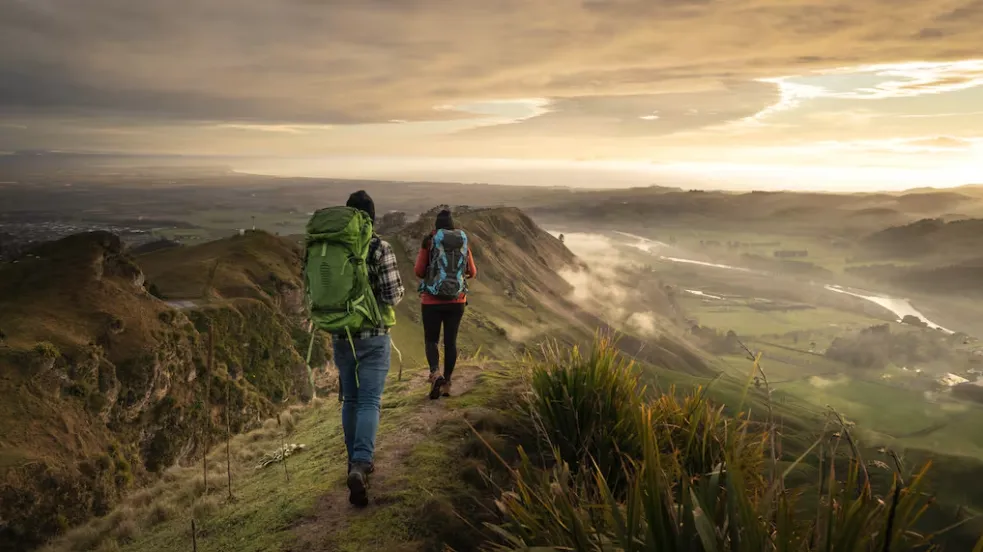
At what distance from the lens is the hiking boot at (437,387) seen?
320 inches

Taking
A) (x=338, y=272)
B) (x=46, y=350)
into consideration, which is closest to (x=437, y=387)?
(x=338, y=272)

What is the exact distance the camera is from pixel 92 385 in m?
25.6

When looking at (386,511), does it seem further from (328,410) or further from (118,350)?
(118,350)

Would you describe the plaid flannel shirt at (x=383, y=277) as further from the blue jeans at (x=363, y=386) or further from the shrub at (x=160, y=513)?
the shrub at (x=160, y=513)

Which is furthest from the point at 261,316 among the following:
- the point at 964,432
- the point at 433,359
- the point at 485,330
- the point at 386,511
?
the point at 964,432

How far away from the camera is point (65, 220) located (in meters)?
194

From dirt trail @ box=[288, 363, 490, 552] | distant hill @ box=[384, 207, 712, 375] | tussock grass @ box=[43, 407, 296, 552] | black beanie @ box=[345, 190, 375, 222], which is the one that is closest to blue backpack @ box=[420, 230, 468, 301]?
dirt trail @ box=[288, 363, 490, 552]

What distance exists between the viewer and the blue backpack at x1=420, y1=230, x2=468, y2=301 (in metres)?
7.43

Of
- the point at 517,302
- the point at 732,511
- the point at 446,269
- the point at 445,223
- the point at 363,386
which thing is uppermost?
the point at 445,223

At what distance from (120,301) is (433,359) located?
2951cm

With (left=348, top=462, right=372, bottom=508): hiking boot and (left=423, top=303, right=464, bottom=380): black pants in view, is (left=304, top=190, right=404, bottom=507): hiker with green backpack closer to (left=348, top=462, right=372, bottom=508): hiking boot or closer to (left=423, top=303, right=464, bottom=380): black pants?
(left=348, top=462, right=372, bottom=508): hiking boot

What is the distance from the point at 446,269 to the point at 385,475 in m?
2.90

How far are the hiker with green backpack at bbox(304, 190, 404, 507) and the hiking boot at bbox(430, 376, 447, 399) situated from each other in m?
2.55

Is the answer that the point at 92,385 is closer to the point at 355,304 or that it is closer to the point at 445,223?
the point at 445,223
